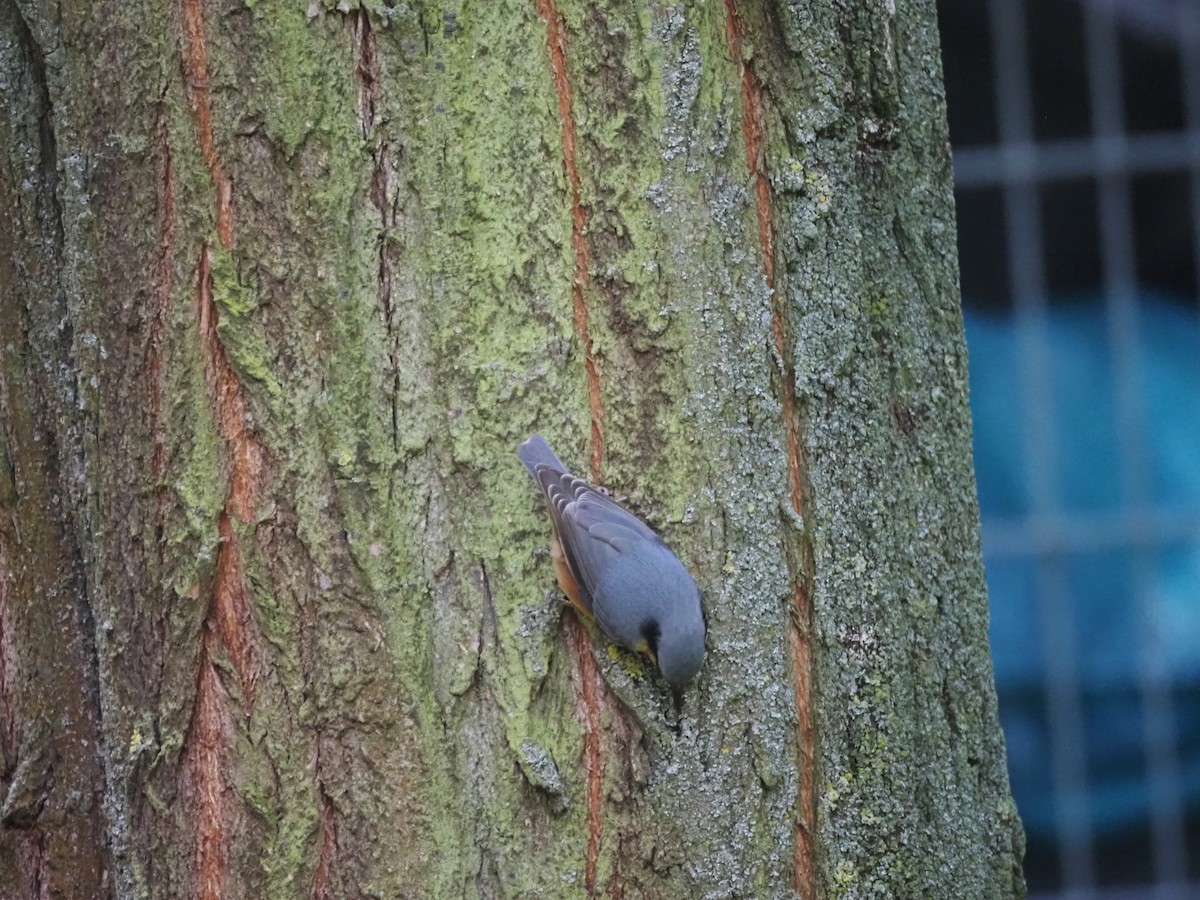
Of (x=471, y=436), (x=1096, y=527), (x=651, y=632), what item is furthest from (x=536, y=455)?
(x=1096, y=527)

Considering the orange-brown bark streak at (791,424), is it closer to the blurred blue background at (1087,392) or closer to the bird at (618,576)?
the bird at (618,576)

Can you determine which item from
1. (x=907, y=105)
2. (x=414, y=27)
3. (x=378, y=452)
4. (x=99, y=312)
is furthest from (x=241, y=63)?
(x=907, y=105)

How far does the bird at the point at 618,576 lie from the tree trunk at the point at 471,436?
0.07 feet

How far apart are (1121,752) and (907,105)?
8.87 ft

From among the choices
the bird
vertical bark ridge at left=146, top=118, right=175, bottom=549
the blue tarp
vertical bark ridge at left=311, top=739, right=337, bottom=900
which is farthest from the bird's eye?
the blue tarp

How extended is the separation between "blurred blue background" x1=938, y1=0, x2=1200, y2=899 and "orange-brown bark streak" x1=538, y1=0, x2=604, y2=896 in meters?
2.37

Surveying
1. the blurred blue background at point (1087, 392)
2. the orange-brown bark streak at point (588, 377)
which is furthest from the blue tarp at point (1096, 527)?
the orange-brown bark streak at point (588, 377)

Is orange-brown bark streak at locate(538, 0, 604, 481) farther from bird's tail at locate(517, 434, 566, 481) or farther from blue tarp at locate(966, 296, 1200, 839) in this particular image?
blue tarp at locate(966, 296, 1200, 839)

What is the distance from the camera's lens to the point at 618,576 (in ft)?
4.42

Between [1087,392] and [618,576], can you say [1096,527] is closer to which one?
[1087,392]

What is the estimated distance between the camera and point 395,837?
127 cm

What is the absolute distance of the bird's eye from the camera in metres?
1.23

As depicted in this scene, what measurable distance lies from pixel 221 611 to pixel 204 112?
51cm

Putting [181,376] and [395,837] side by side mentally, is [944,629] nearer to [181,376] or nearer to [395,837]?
[395,837]
